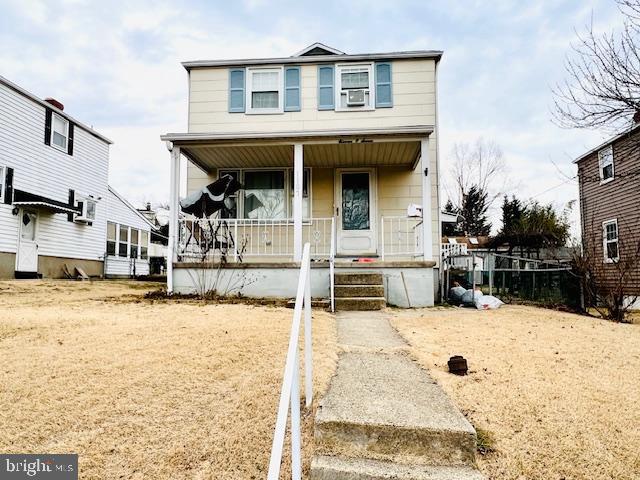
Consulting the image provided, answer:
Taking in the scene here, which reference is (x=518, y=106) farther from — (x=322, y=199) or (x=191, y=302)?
(x=191, y=302)

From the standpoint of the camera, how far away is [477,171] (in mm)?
28359

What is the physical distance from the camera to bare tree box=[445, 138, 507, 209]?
91.4ft

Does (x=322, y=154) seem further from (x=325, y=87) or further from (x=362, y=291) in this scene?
(x=362, y=291)

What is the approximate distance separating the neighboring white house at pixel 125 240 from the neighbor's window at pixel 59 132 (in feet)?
11.3

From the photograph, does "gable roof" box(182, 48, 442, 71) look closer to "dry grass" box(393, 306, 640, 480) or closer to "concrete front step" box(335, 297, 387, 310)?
"concrete front step" box(335, 297, 387, 310)

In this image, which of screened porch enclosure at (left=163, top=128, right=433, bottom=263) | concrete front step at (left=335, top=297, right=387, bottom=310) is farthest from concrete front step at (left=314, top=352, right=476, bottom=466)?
screened porch enclosure at (left=163, top=128, right=433, bottom=263)

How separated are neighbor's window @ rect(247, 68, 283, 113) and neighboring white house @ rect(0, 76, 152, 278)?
8733 mm

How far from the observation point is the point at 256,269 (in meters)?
8.35

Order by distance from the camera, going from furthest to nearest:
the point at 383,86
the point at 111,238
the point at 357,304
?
the point at 111,238 < the point at 383,86 < the point at 357,304

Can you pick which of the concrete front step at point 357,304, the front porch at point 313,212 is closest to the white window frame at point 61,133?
the front porch at point 313,212

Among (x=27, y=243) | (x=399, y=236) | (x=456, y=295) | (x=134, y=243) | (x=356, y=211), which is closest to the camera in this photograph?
(x=456, y=295)

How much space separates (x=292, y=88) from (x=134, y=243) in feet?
47.3

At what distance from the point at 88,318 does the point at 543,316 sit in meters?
6.80

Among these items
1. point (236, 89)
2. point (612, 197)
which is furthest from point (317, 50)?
point (612, 197)
